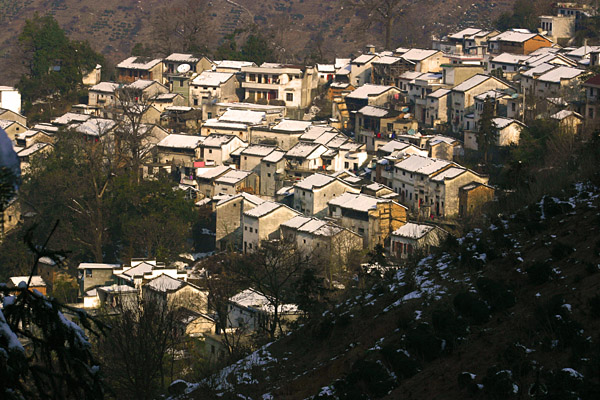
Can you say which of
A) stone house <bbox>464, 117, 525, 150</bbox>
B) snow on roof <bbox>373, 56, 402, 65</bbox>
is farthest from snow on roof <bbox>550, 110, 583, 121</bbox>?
snow on roof <bbox>373, 56, 402, 65</bbox>

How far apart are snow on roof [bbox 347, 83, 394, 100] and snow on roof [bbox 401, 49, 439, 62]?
8.55 ft

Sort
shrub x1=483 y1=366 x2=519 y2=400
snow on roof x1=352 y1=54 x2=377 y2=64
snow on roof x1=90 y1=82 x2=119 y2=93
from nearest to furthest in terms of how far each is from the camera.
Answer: shrub x1=483 y1=366 x2=519 y2=400 → snow on roof x1=352 y1=54 x2=377 y2=64 → snow on roof x1=90 y1=82 x2=119 y2=93

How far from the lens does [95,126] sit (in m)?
38.3

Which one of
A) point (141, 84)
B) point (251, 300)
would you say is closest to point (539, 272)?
point (251, 300)

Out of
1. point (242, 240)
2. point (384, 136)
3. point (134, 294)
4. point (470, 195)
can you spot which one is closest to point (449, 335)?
point (134, 294)

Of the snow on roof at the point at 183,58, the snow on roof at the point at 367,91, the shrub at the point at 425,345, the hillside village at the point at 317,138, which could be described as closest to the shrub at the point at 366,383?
the shrub at the point at 425,345

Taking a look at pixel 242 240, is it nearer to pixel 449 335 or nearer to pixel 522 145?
pixel 522 145

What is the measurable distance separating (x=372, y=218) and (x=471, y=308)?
17.5 meters

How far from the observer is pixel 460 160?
101ft

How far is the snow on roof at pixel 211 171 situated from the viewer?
32.7 metres

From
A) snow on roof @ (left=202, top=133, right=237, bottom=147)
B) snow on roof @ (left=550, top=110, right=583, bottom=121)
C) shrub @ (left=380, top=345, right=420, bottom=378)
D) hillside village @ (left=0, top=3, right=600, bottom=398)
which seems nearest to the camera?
shrub @ (left=380, top=345, right=420, bottom=378)

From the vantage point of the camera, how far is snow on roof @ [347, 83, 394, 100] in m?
37.2

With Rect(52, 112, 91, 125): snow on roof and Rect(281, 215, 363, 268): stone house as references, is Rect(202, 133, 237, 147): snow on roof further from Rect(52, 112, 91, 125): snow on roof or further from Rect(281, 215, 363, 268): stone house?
Rect(281, 215, 363, 268): stone house

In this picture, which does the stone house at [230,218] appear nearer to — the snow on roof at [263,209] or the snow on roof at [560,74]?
the snow on roof at [263,209]
